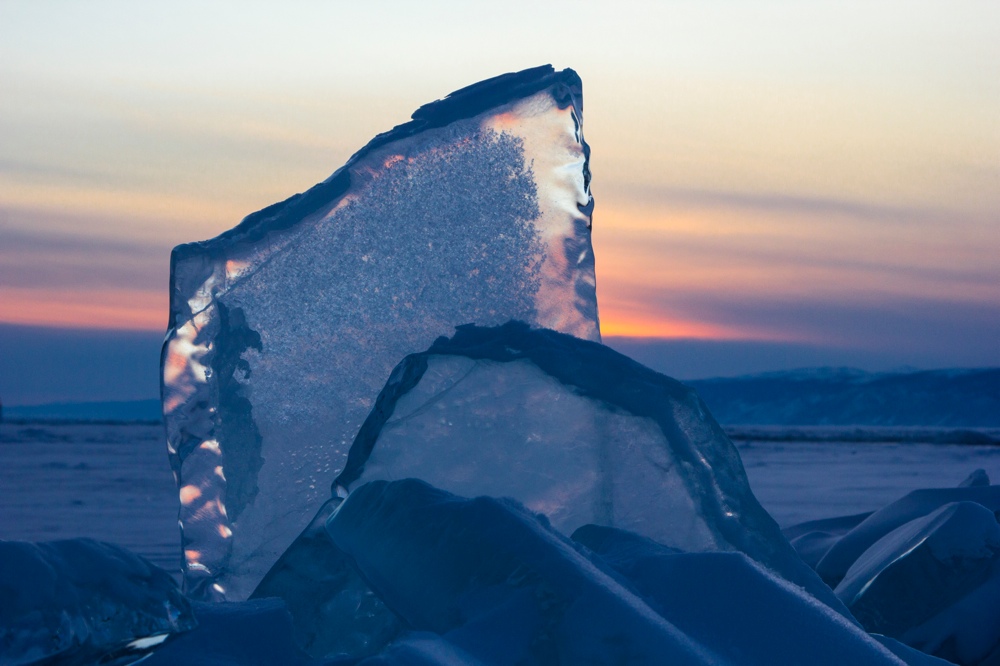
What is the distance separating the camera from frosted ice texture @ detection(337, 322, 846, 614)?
6.75ft

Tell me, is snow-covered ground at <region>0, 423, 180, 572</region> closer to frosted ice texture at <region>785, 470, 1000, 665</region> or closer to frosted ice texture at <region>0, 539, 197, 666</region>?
frosted ice texture at <region>0, 539, 197, 666</region>

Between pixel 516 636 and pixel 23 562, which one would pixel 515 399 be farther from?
pixel 23 562

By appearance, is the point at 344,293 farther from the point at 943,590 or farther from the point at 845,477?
the point at 845,477

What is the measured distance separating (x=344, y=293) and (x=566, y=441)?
0.70m

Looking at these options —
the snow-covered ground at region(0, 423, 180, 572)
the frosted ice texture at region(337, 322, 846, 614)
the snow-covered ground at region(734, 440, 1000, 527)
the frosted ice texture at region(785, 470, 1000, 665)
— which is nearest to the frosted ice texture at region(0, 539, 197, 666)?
the frosted ice texture at region(337, 322, 846, 614)

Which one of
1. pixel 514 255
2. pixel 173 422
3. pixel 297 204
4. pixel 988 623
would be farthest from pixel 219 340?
pixel 988 623

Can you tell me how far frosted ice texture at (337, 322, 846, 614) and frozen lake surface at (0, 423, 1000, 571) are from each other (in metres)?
1.55

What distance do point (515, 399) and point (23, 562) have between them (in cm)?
107

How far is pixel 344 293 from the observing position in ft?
8.09

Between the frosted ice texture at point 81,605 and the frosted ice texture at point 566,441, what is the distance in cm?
64

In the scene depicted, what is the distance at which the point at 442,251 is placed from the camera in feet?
8.17

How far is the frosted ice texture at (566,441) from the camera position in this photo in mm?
2057

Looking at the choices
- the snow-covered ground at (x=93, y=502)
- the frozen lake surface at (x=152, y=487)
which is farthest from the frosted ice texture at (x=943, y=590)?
the frozen lake surface at (x=152, y=487)

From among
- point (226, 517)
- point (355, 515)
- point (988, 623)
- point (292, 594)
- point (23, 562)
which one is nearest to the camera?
point (23, 562)
